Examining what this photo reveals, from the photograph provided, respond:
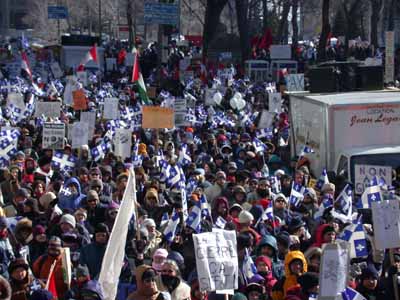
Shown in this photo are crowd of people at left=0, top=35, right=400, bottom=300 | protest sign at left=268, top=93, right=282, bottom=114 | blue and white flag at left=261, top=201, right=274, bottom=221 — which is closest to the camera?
crowd of people at left=0, top=35, right=400, bottom=300

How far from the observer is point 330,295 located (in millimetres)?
9070

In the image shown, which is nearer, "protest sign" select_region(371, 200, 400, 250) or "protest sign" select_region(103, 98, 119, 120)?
"protest sign" select_region(371, 200, 400, 250)

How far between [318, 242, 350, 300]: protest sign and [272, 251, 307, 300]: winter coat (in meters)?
0.74

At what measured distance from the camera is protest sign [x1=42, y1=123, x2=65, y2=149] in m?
17.5

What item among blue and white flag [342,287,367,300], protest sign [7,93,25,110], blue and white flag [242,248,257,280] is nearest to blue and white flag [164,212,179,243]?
blue and white flag [242,248,257,280]

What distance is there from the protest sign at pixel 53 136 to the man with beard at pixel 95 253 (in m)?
6.61

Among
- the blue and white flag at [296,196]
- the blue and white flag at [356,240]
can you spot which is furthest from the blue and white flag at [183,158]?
the blue and white flag at [356,240]

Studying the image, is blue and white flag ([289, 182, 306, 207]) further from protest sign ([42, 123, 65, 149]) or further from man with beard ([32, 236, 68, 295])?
protest sign ([42, 123, 65, 149])

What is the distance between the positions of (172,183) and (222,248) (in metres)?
5.85

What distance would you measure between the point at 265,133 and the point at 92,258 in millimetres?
11238

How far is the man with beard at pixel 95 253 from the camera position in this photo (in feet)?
35.4

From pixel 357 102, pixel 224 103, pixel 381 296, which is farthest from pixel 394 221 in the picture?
pixel 224 103

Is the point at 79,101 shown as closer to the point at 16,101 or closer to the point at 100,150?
the point at 16,101

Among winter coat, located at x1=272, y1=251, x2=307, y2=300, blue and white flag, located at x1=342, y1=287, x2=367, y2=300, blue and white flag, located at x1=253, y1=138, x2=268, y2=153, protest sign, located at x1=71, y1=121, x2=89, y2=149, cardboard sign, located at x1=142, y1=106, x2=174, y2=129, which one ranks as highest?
cardboard sign, located at x1=142, y1=106, x2=174, y2=129
